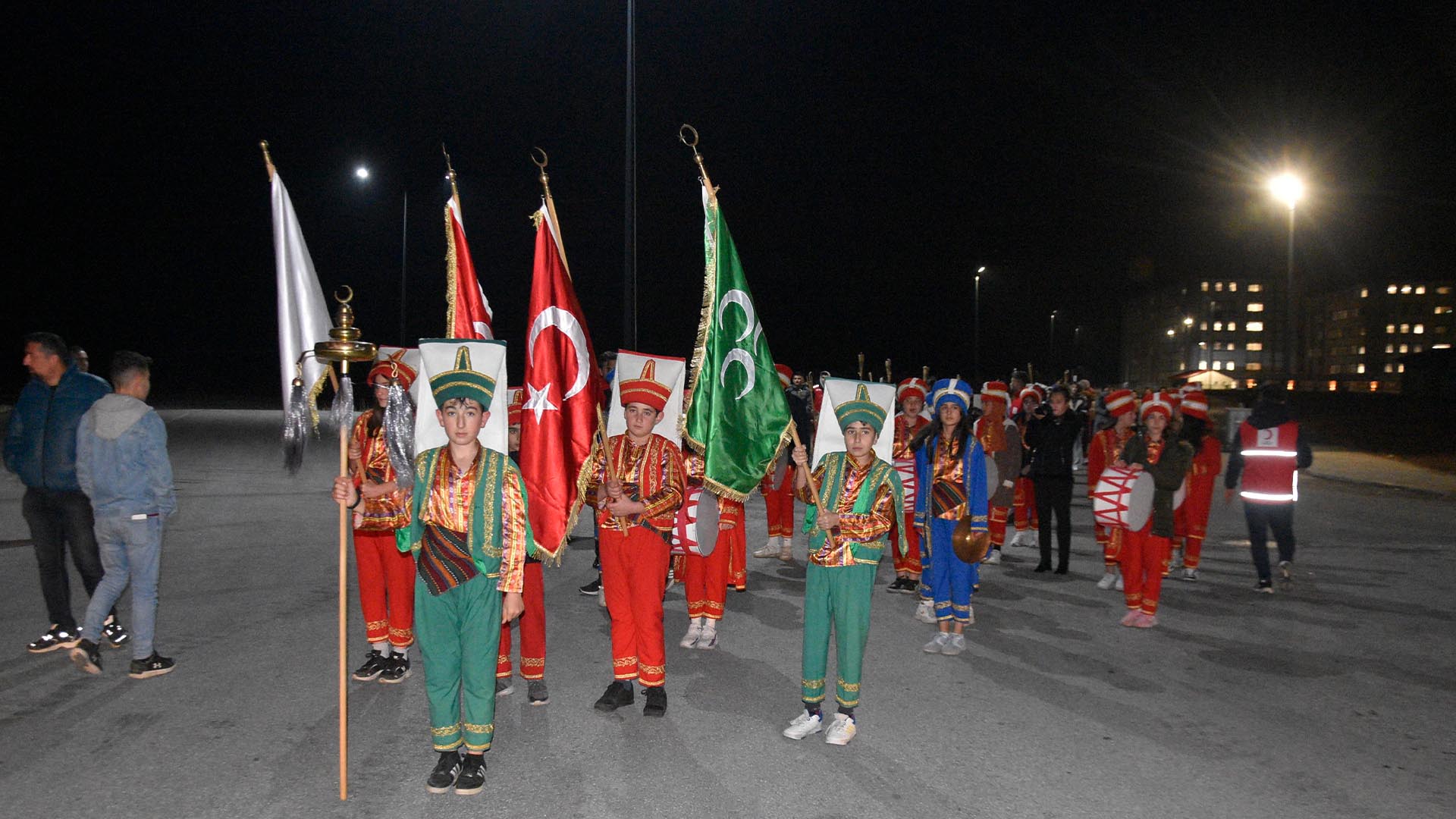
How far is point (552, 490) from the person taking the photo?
5391mm

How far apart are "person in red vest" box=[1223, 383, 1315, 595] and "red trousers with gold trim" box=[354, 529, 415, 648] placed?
7.28 metres

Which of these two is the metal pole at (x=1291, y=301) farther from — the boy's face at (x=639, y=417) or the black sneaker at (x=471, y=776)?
the black sneaker at (x=471, y=776)

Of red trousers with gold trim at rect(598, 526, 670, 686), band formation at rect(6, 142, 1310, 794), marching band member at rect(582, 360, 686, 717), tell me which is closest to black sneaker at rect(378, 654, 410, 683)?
band formation at rect(6, 142, 1310, 794)

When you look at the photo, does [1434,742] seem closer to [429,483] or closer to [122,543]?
[429,483]

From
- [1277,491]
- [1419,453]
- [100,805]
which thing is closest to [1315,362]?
[1419,453]

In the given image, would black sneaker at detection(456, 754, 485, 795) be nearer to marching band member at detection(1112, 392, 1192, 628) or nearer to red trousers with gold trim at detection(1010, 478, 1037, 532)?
marching band member at detection(1112, 392, 1192, 628)

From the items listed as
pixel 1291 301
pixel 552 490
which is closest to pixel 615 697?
pixel 552 490

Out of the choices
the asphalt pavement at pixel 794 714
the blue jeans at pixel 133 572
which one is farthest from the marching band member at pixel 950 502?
the blue jeans at pixel 133 572

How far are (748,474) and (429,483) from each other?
82.5 inches

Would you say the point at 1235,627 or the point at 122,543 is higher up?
the point at 122,543

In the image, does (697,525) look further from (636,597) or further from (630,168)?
(630,168)

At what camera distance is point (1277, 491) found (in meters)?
8.39

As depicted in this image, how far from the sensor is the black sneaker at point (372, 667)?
5.55 metres

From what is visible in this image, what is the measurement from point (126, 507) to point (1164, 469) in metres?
7.55
